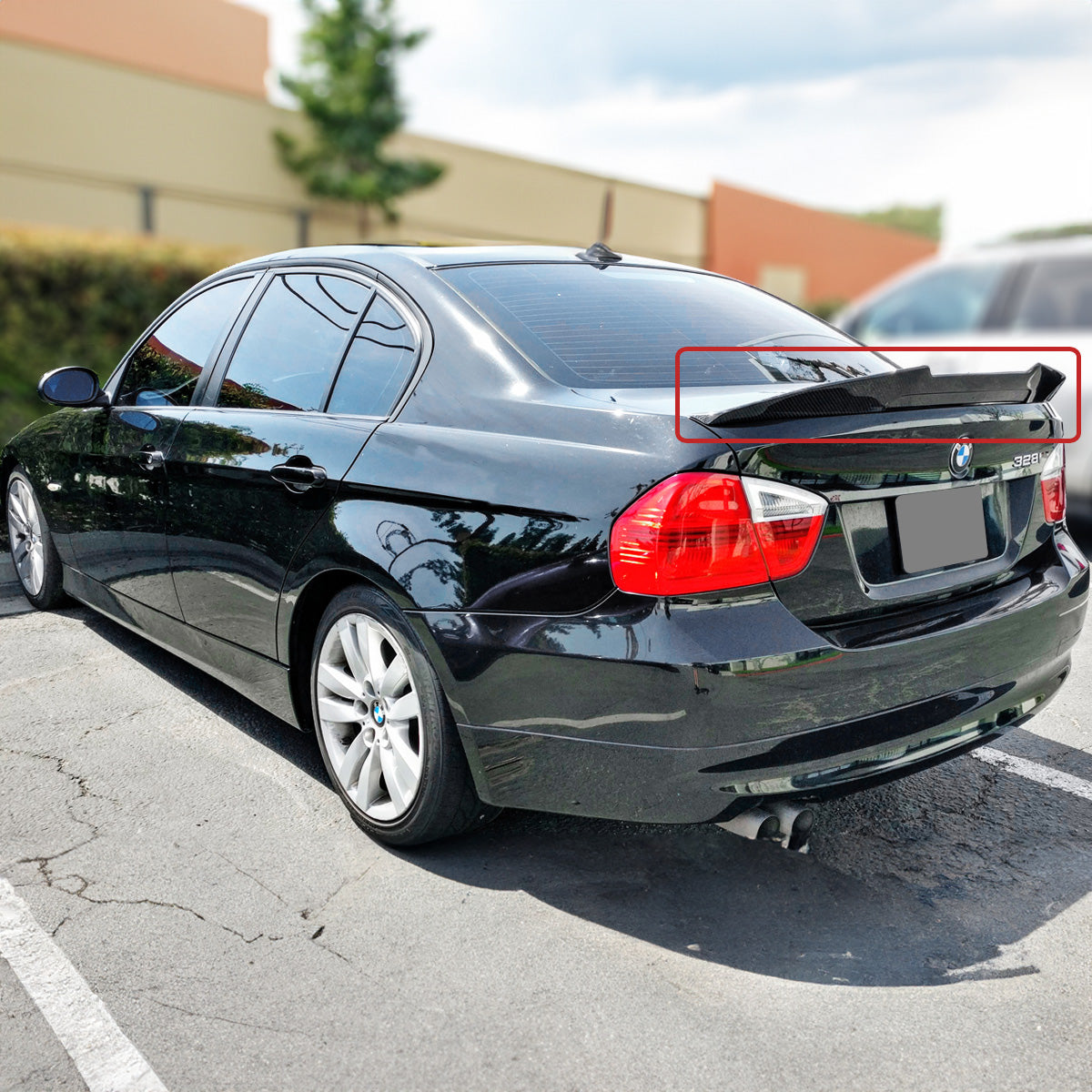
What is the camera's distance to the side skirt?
342 cm

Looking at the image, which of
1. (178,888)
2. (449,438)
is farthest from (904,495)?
(178,888)

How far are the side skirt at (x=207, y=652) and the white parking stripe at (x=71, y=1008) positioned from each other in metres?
0.89

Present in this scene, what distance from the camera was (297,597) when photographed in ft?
10.5

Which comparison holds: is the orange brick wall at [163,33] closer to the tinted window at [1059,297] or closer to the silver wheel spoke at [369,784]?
the tinted window at [1059,297]

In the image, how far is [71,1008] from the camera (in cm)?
240

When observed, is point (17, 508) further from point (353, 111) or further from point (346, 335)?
point (353, 111)

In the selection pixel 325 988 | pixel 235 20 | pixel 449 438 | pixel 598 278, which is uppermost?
pixel 235 20

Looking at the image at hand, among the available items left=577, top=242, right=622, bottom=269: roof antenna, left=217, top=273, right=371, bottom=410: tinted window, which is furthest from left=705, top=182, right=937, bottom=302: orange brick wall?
left=217, top=273, right=371, bottom=410: tinted window

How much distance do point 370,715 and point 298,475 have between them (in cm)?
68

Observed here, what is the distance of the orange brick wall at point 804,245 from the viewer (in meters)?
32.9

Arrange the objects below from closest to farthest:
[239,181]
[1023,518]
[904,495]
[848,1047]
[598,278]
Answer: [848,1047] → [904,495] → [1023,518] → [598,278] → [239,181]

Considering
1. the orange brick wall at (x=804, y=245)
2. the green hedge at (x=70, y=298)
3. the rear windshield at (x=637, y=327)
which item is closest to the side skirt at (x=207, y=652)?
the rear windshield at (x=637, y=327)

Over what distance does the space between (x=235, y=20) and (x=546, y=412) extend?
2948cm

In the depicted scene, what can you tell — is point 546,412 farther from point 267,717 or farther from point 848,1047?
point 267,717
